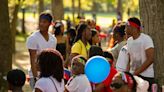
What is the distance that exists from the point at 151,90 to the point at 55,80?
82.5 inches

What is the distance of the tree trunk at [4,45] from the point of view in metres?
12.9

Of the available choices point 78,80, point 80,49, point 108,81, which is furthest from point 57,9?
point 78,80

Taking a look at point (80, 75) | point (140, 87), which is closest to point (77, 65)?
point (80, 75)

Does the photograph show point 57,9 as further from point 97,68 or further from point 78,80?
point 97,68

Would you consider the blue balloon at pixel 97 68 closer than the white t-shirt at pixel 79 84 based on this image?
Yes

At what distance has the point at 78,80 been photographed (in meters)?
7.05

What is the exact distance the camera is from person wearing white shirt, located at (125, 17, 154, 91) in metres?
7.64

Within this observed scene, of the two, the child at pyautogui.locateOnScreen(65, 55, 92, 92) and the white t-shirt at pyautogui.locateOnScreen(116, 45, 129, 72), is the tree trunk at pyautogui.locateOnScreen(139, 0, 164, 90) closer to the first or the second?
the white t-shirt at pyautogui.locateOnScreen(116, 45, 129, 72)

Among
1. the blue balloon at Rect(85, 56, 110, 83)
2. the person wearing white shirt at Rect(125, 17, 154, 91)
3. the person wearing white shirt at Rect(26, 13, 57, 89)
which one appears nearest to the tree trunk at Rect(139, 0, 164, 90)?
the person wearing white shirt at Rect(125, 17, 154, 91)

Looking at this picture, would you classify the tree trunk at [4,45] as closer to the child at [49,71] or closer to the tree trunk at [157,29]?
the tree trunk at [157,29]

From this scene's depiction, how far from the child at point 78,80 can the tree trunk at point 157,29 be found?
59.5 inches

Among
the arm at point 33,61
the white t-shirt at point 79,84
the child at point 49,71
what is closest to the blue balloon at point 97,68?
the white t-shirt at point 79,84

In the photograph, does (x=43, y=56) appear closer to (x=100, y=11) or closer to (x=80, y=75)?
(x=80, y=75)

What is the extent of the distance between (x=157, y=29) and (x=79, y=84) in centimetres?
182
